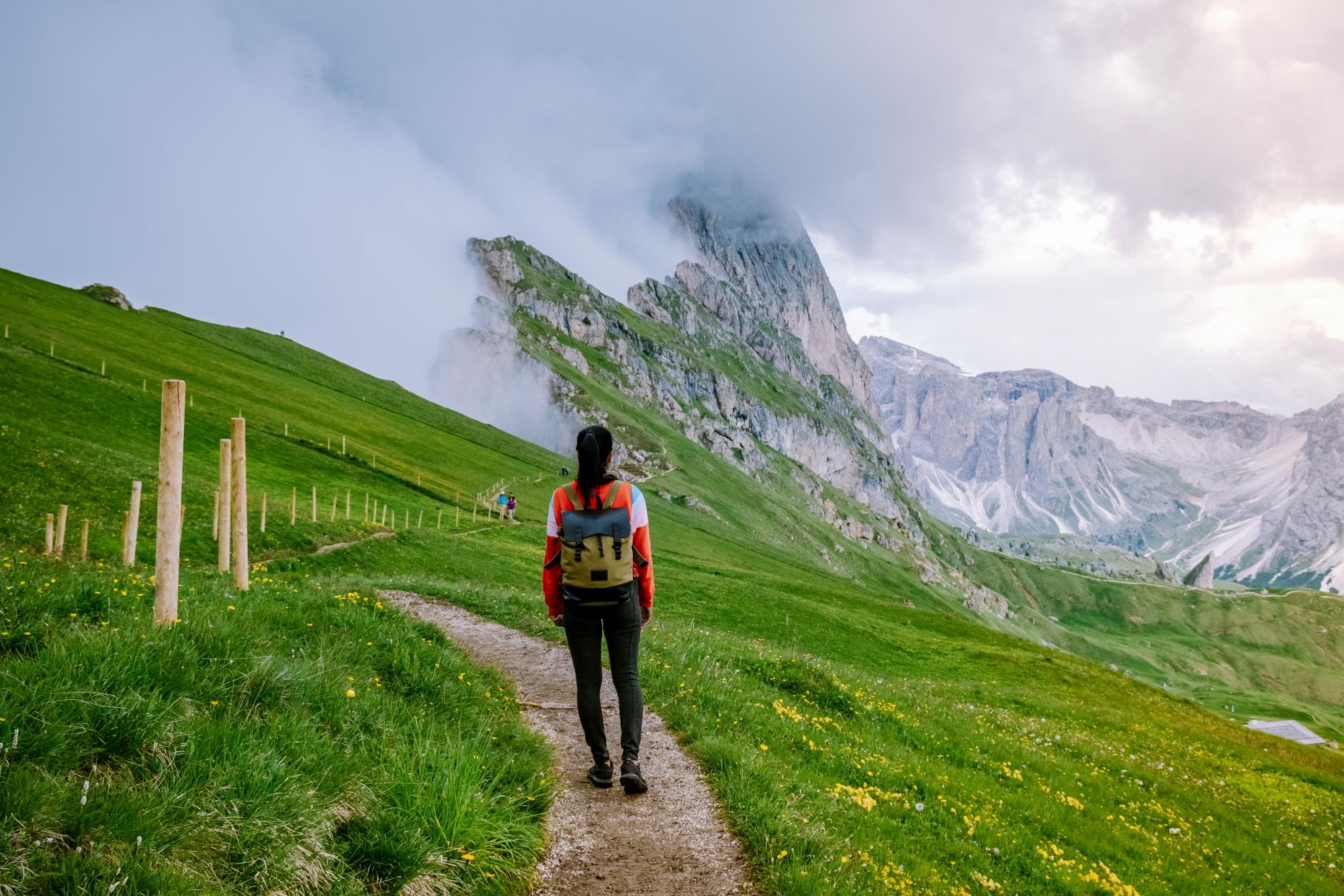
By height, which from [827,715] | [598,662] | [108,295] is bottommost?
[827,715]

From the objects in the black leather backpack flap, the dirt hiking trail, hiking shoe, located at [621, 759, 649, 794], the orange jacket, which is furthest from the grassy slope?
the black leather backpack flap

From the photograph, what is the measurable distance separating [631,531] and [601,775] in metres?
3.23

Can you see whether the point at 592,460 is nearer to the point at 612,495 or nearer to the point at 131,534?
the point at 612,495

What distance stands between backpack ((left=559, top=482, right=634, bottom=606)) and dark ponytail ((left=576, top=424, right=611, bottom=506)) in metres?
0.26

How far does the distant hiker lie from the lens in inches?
326

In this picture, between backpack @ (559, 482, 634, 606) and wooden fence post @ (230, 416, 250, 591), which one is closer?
backpack @ (559, 482, 634, 606)

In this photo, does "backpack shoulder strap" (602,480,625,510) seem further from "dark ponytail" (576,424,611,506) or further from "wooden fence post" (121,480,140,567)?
"wooden fence post" (121,480,140,567)

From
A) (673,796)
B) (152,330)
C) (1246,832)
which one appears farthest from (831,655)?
(152,330)

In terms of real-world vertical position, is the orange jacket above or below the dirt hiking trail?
above

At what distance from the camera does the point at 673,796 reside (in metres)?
8.73

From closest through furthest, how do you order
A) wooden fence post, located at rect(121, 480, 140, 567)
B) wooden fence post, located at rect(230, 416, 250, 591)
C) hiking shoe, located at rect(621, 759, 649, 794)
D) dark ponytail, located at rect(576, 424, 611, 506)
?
dark ponytail, located at rect(576, 424, 611, 506), hiking shoe, located at rect(621, 759, 649, 794), wooden fence post, located at rect(230, 416, 250, 591), wooden fence post, located at rect(121, 480, 140, 567)

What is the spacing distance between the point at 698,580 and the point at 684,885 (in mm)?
45969

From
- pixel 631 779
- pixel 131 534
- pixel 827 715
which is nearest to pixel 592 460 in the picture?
pixel 631 779

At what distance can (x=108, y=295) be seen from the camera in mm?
95562
